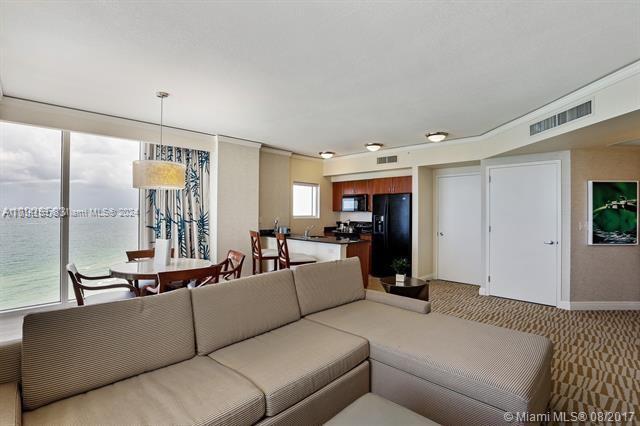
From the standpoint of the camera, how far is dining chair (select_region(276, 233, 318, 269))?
14.2 feet

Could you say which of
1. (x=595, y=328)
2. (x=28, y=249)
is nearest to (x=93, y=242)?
(x=28, y=249)

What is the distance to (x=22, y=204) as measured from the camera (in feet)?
12.4

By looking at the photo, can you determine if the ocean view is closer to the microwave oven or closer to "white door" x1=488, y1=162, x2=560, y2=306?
the microwave oven

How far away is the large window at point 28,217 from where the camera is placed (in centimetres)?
371

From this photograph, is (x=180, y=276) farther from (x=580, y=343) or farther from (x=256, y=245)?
(x=580, y=343)

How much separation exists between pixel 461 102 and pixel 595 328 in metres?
3.04

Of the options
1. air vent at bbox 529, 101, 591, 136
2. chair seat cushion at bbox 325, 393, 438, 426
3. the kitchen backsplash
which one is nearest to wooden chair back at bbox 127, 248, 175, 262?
chair seat cushion at bbox 325, 393, 438, 426

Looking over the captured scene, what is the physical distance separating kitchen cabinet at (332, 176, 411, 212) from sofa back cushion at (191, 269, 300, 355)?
4363 mm

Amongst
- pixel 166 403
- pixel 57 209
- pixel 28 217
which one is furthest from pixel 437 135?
pixel 28 217

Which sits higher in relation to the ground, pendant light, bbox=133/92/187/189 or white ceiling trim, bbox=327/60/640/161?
white ceiling trim, bbox=327/60/640/161

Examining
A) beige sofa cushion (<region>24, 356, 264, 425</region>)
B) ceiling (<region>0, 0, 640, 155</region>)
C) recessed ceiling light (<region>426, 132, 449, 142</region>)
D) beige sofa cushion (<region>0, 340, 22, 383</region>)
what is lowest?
beige sofa cushion (<region>24, 356, 264, 425</region>)

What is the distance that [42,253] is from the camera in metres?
3.93

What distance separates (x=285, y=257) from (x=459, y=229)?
357cm

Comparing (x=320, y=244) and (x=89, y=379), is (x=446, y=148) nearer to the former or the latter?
(x=320, y=244)
